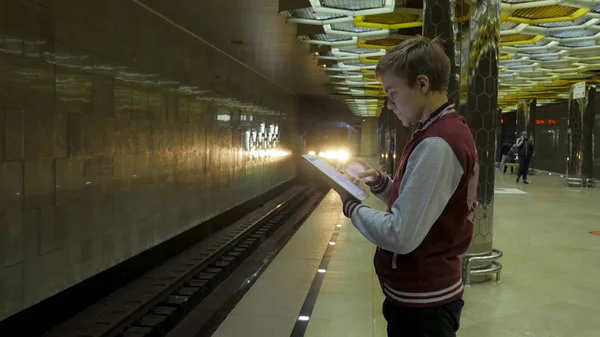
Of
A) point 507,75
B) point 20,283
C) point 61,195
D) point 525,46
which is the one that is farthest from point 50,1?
point 507,75

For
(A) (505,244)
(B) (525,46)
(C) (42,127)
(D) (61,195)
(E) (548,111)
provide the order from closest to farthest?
(C) (42,127) → (D) (61,195) → (A) (505,244) → (B) (525,46) → (E) (548,111)

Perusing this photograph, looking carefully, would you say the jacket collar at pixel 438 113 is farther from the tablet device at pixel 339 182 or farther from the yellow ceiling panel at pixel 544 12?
the yellow ceiling panel at pixel 544 12

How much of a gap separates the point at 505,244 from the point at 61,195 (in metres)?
5.91

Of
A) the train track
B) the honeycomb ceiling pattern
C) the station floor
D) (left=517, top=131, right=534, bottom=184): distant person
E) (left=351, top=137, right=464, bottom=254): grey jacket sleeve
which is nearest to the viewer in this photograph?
(left=351, top=137, right=464, bottom=254): grey jacket sleeve

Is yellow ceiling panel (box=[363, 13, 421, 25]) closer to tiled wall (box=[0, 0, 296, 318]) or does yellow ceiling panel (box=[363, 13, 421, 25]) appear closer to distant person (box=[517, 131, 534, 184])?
tiled wall (box=[0, 0, 296, 318])

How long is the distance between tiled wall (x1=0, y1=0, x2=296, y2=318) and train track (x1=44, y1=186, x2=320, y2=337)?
46cm

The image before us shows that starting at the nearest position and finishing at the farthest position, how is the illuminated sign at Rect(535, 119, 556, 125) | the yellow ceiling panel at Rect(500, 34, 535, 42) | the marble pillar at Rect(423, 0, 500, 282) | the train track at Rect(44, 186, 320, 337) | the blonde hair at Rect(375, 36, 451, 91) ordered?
the blonde hair at Rect(375, 36, 451, 91)
the marble pillar at Rect(423, 0, 500, 282)
the train track at Rect(44, 186, 320, 337)
the yellow ceiling panel at Rect(500, 34, 535, 42)
the illuminated sign at Rect(535, 119, 556, 125)

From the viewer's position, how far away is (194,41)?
35.3 ft

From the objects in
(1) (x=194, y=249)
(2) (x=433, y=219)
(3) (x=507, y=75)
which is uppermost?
(3) (x=507, y=75)

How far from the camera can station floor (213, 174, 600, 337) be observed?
4305 mm

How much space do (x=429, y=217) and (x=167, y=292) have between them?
6.30m

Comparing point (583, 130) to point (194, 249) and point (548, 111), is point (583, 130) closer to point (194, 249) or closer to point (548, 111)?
point (548, 111)

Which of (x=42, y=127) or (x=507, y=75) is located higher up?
(x=507, y=75)

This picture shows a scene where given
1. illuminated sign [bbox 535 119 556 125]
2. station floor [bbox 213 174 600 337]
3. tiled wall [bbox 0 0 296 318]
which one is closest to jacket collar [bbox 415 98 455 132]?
station floor [bbox 213 174 600 337]
